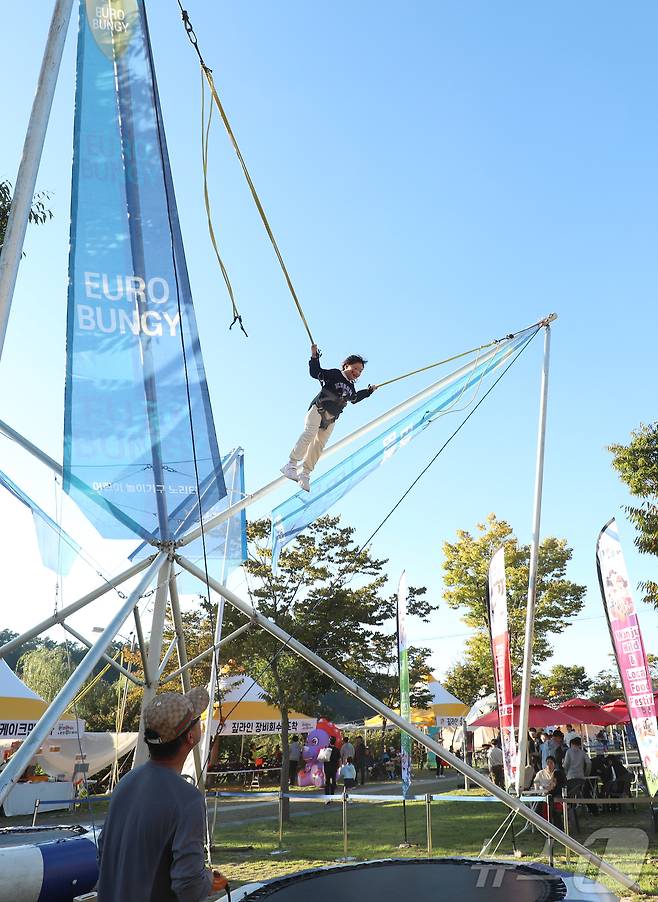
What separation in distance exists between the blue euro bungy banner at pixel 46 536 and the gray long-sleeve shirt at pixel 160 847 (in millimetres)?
4366

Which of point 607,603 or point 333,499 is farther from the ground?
point 333,499

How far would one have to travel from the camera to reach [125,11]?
4715 mm

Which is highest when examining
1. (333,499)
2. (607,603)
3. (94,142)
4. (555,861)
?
(94,142)

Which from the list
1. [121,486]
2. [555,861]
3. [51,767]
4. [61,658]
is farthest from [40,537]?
[61,658]

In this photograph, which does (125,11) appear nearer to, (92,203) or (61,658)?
(92,203)

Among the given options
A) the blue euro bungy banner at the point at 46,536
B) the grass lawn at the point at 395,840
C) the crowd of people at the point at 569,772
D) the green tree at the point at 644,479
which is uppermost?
the green tree at the point at 644,479

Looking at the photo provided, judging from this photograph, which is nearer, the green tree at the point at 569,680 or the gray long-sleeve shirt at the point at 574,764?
the gray long-sleeve shirt at the point at 574,764

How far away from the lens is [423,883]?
199 inches

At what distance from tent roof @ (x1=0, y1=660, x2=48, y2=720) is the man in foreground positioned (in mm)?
12917

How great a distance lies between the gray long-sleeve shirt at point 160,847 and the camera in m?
2.07

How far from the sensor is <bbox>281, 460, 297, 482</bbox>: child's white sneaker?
20.0 ft

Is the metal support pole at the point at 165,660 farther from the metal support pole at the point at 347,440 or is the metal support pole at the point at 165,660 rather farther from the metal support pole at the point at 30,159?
the metal support pole at the point at 30,159

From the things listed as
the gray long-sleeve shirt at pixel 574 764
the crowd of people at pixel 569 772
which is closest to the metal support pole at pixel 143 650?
the crowd of people at pixel 569 772

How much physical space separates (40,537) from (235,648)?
344 inches
